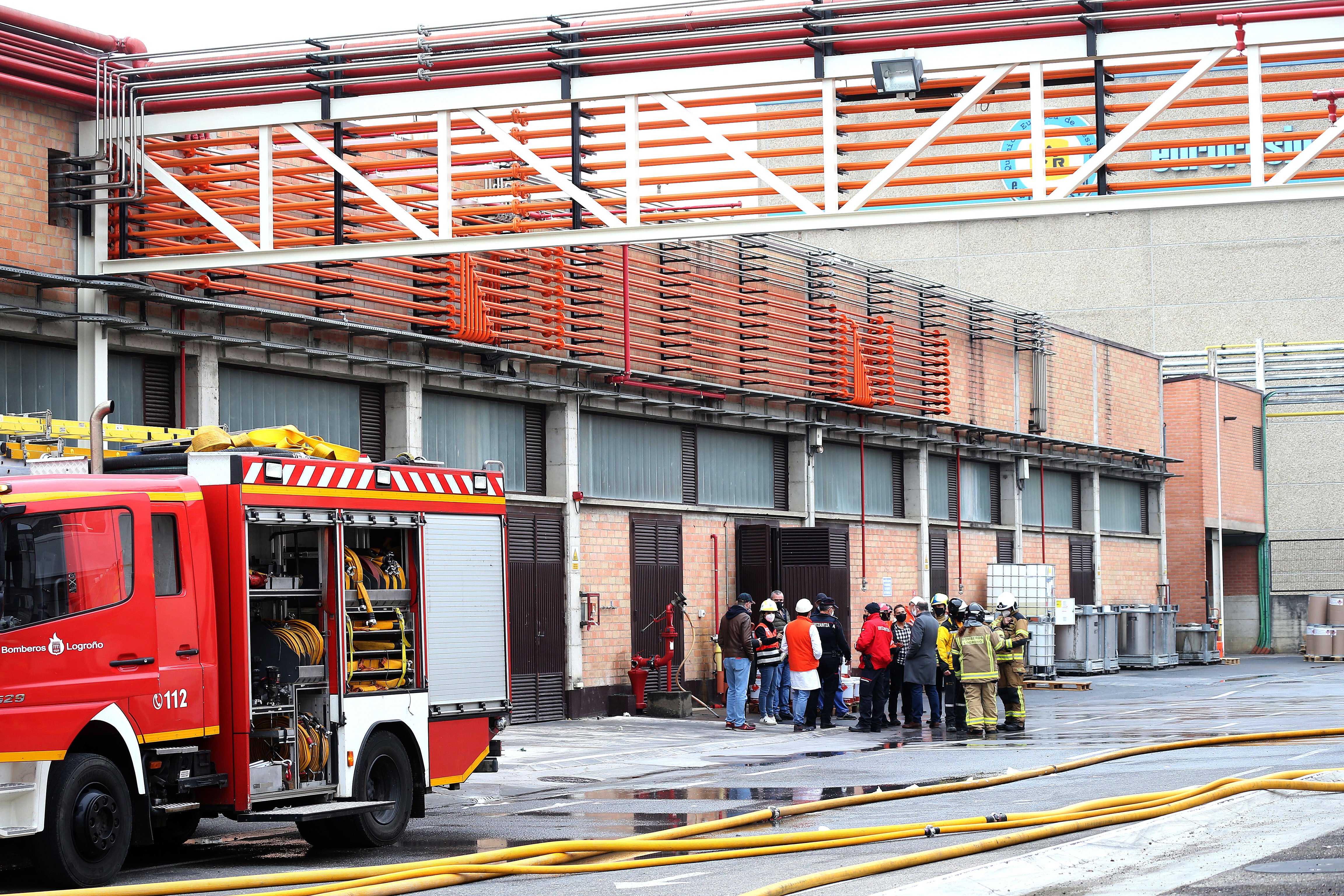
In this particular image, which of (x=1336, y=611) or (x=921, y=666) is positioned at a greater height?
(x=921, y=666)

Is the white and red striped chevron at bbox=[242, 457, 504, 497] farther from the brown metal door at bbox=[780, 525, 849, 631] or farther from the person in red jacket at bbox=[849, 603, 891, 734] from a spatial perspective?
the brown metal door at bbox=[780, 525, 849, 631]

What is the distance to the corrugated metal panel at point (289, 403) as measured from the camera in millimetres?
18844

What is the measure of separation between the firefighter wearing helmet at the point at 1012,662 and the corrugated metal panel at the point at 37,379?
37.3 feet

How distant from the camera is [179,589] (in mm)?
11023

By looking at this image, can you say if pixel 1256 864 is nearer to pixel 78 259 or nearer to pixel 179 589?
pixel 179 589

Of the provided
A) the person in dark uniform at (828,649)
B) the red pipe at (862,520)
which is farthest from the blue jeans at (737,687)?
the red pipe at (862,520)

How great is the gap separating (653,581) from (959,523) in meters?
11.4

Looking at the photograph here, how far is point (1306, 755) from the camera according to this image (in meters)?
16.7

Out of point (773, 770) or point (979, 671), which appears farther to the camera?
point (979, 671)

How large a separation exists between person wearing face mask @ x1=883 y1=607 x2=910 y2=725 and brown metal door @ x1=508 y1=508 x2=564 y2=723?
4.46 m

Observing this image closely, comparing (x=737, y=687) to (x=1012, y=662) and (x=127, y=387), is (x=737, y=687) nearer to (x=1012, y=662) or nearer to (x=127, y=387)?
(x=1012, y=662)

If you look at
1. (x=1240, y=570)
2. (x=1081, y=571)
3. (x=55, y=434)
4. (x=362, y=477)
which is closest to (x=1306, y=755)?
(x=362, y=477)

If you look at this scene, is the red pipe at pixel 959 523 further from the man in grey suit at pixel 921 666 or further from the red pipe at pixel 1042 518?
the man in grey suit at pixel 921 666

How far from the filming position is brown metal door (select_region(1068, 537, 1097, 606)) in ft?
132
